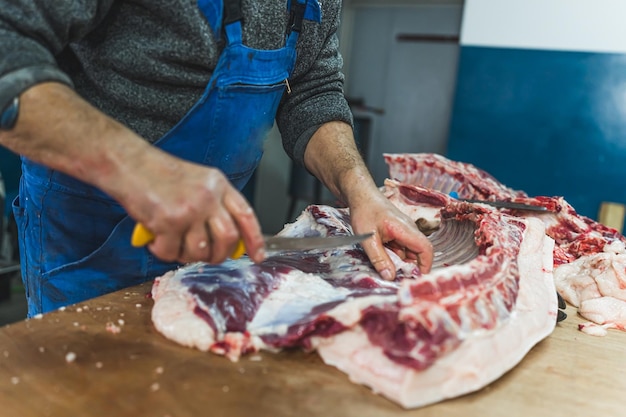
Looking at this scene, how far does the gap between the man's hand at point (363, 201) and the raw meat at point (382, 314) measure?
0.23 ft

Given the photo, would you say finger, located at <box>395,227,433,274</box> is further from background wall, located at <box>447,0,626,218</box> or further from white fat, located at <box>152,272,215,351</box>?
background wall, located at <box>447,0,626,218</box>

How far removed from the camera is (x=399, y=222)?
2.12 m

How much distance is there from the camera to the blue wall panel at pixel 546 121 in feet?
16.5

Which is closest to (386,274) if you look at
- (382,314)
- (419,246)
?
(419,246)

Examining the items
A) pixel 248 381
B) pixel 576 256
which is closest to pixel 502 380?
pixel 248 381

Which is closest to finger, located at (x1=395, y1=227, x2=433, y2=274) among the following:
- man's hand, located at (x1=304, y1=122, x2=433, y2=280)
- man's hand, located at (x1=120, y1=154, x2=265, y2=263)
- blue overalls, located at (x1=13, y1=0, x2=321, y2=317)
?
man's hand, located at (x1=304, y1=122, x2=433, y2=280)

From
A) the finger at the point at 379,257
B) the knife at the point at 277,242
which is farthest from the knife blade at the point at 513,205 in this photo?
the knife at the point at 277,242

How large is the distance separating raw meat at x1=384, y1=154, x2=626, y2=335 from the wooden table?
415 millimetres

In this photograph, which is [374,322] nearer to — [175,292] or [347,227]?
[175,292]

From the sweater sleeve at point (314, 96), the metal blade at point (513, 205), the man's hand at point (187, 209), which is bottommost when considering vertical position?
the metal blade at point (513, 205)

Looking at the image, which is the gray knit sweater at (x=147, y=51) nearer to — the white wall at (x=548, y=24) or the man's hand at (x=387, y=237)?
the man's hand at (x=387, y=237)

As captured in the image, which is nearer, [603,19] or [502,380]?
[502,380]

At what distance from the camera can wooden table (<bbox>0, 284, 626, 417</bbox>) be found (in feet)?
4.42

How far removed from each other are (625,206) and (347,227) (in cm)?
356
